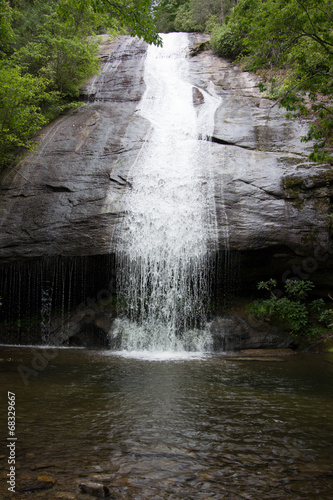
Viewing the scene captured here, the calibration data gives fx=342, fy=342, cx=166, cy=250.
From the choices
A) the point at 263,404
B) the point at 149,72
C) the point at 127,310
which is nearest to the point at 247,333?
the point at 127,310

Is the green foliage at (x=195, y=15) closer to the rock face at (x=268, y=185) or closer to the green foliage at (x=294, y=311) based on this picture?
the rock face at (x=268, y=185)

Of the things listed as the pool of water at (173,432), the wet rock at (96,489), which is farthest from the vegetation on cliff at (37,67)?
the wet rock at (96,489)

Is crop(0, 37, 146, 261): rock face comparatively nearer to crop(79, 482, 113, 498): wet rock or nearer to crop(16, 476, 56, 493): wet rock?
crop(16, 476, 56, 493): wet rock

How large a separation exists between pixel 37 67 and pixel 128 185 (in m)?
10.8

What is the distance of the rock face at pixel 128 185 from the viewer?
35.2 feet

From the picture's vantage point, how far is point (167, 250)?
1108 centimetres

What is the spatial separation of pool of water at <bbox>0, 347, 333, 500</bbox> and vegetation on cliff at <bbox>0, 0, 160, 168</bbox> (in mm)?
9261

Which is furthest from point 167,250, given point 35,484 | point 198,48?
point 198,48

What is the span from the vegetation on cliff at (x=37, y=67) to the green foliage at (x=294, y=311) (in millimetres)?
9127

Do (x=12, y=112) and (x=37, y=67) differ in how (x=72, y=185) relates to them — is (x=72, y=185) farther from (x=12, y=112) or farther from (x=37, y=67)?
(x=37, y=67)

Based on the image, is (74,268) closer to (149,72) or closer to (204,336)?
(204,336)

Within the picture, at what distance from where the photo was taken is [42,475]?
9.13 feet

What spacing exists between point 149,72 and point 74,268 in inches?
550

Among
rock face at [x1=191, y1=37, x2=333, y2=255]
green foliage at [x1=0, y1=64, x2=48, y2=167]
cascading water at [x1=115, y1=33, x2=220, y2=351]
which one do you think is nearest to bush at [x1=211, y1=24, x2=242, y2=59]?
rock face at [x1=191, y1=37, x2=333, y2=255]
